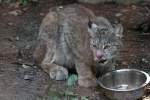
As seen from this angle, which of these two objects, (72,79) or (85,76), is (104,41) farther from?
(72,79)

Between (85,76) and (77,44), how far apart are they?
0.38 metres

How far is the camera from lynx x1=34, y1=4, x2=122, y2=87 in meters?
5.45

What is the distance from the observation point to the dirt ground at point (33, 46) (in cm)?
546

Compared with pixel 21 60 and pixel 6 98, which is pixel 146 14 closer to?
pixel 21 60

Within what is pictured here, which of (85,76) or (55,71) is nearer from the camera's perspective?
(85,76)

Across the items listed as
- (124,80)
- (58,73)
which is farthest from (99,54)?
(58,73)

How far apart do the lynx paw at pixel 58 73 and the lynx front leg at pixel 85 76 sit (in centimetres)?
18

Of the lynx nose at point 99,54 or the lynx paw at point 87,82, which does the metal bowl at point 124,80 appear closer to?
the lynx paw at point 87,82

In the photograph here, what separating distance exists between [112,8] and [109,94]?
280 centimetres

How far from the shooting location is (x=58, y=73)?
18.6 ft

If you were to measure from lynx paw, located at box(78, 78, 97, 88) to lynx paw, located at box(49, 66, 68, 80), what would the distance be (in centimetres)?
22

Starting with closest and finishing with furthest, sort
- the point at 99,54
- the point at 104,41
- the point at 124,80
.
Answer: the point at 99,54 < the point at 104,41 < the point at 124,80

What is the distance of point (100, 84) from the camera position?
17.1ft

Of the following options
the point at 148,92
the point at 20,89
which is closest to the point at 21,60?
A: the point at 20,89
